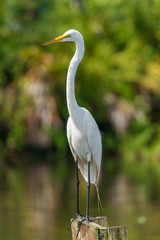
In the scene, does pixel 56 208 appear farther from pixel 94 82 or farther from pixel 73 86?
pixel 94 82

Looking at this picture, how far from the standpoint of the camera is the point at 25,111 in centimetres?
Result: 1706

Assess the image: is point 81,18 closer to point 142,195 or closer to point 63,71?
point 63,71

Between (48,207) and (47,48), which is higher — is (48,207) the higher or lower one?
the lower one

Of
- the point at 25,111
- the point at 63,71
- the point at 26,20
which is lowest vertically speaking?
the point at 25,111

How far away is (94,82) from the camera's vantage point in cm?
1808

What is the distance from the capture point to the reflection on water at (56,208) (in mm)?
7039

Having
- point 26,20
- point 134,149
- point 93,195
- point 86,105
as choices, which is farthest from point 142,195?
point 26,20

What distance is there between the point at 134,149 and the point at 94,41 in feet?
13.5

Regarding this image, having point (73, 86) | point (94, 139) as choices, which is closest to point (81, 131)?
point (94, 139)

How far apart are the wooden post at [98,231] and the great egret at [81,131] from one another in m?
0.38

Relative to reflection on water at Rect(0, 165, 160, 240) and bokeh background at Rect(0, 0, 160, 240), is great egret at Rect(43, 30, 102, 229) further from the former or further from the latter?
bokeh background at Rect(0, 0, 160, 240)

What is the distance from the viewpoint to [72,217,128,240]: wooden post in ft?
11.7

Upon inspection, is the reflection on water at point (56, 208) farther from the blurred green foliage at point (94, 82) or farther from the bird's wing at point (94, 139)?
the blurred green foliage at point (94, 82)

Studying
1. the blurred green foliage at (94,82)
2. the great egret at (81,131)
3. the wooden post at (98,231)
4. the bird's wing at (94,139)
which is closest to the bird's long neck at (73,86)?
the great egret at (81,131)
